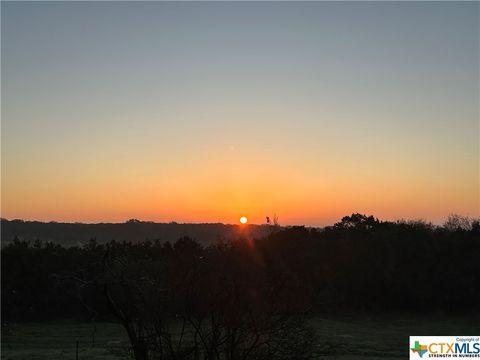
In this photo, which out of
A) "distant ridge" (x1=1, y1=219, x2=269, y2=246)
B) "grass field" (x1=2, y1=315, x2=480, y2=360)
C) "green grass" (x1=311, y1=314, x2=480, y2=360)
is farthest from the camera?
"distant ridge" (x1=1, y1=219, x2=269, y2=246)

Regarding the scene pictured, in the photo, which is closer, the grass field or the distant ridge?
the grass field

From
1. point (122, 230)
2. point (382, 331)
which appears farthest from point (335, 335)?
point (122, 230)

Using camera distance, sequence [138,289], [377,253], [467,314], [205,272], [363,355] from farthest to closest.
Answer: [377,253]
[467,314]
[363,355]
[205,272]
[138,289]

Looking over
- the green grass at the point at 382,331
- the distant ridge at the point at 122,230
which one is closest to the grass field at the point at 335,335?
the green grass at the point at 382,331

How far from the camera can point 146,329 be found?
623 centimetres

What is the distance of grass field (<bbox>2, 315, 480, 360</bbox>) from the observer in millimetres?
22328

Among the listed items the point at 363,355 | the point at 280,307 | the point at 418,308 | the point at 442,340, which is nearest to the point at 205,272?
the point at 280,307

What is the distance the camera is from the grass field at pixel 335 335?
22.3 metres

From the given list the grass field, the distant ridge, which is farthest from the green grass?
the distant ridge

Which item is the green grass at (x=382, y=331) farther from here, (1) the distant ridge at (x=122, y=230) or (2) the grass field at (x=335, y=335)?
(1) the distant ridge at (x=122, y=230)

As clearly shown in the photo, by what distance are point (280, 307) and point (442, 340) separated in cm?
871

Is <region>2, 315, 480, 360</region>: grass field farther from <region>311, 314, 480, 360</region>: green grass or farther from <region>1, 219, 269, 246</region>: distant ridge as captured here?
<region>1, 219, 269, 246</region>: distant ridge

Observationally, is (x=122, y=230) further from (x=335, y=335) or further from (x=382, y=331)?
(x=335, y=335)

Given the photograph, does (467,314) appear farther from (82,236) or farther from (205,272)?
(82,236)
